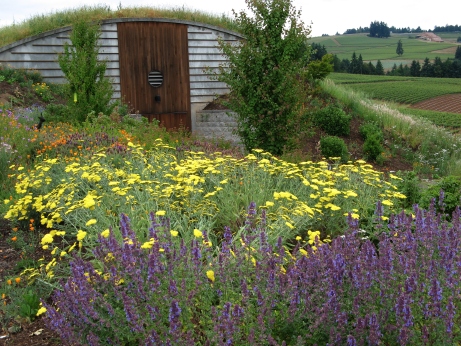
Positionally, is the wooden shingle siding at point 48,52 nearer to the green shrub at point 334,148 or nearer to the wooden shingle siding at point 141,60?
the wooden shingle siding at point 141,60

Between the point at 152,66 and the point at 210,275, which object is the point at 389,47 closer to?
the point at 152,66

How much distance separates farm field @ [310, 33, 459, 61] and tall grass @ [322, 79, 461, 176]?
125 feet

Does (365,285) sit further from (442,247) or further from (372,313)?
(442,247)

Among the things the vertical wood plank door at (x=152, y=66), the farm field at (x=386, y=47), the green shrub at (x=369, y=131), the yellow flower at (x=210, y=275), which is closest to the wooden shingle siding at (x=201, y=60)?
the vertical wood plank door at (x=152, y=66)

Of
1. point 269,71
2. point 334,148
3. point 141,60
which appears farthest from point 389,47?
point 269,71

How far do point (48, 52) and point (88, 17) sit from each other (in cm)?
195

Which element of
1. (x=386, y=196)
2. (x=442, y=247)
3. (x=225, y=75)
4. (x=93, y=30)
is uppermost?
(x=93, y=30)

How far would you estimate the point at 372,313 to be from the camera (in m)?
2.31

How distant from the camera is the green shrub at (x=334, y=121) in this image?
1428 centimetres

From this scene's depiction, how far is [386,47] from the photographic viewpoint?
2507 inches

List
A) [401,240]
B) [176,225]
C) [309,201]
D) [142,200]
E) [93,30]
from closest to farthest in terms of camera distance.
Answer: [401,240] < [176,225] < [142,200] < [309,201] < [93,30]

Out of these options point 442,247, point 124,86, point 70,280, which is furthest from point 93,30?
point 442,247

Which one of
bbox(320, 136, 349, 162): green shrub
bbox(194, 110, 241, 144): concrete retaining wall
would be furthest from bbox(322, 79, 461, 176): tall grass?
bbox(194, 110, 241, 144): concrete retaining wall

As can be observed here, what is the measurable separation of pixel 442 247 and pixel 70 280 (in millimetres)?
2185
